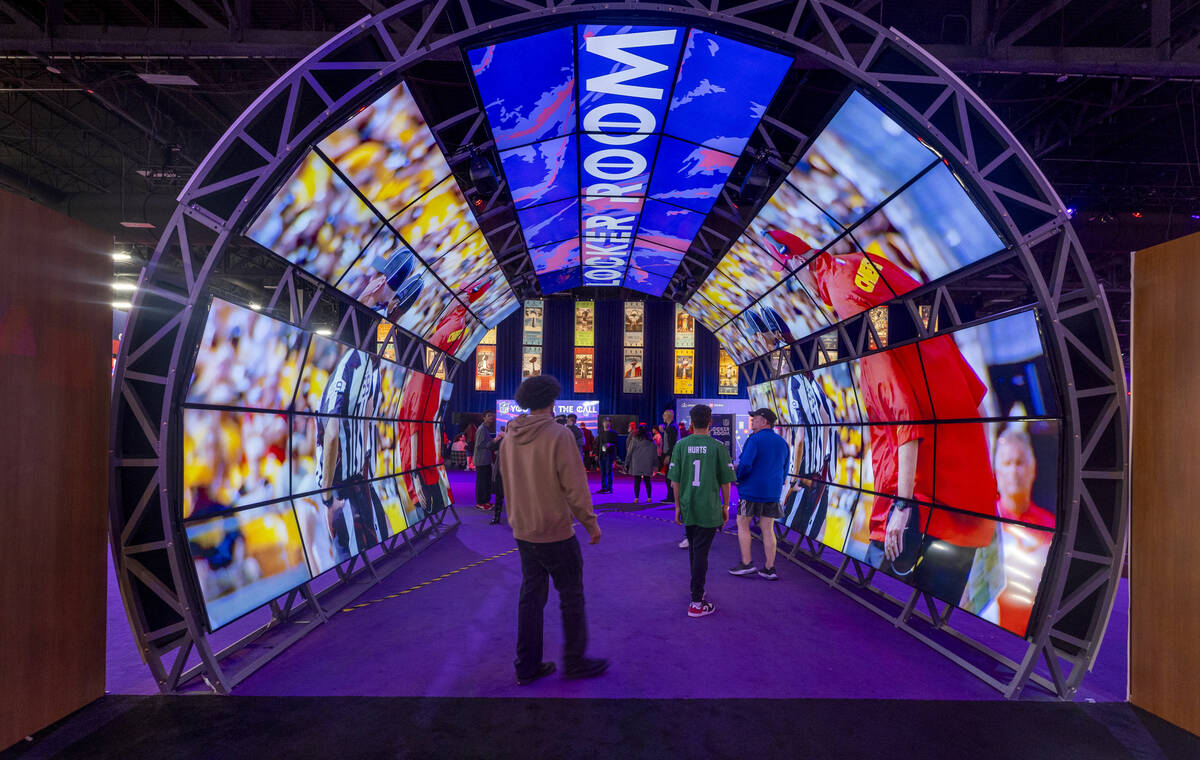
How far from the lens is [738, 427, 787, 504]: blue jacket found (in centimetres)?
809

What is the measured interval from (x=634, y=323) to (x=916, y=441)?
860 inches

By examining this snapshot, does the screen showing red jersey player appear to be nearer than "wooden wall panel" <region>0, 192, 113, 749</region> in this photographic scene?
No

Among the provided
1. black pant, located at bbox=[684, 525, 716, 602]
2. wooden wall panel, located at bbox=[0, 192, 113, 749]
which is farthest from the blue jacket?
wooden wall panel, located at bbox=[0, 192, 113, 749]

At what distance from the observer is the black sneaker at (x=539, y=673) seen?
476cm

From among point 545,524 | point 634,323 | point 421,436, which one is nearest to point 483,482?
point 421,436

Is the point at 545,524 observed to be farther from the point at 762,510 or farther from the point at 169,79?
the point at 169,79

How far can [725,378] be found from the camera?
2828 centimetres

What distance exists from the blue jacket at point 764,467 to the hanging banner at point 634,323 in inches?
790

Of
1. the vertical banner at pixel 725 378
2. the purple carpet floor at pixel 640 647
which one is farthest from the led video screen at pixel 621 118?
the vertical banner at pixel 725 378

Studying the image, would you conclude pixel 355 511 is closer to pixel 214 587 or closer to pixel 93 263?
pixel 214 587

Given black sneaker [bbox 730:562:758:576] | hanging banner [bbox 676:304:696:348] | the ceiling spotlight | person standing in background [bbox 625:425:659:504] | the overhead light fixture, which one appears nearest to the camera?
the ceiling spotlight

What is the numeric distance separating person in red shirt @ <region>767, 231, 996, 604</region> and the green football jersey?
6.31 feet

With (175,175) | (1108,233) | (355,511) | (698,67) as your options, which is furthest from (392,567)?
(1108,233)

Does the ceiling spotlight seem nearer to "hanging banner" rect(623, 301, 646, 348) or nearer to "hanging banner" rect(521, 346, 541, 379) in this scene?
"hanging banner" rect(521, 346, 541, 379)
